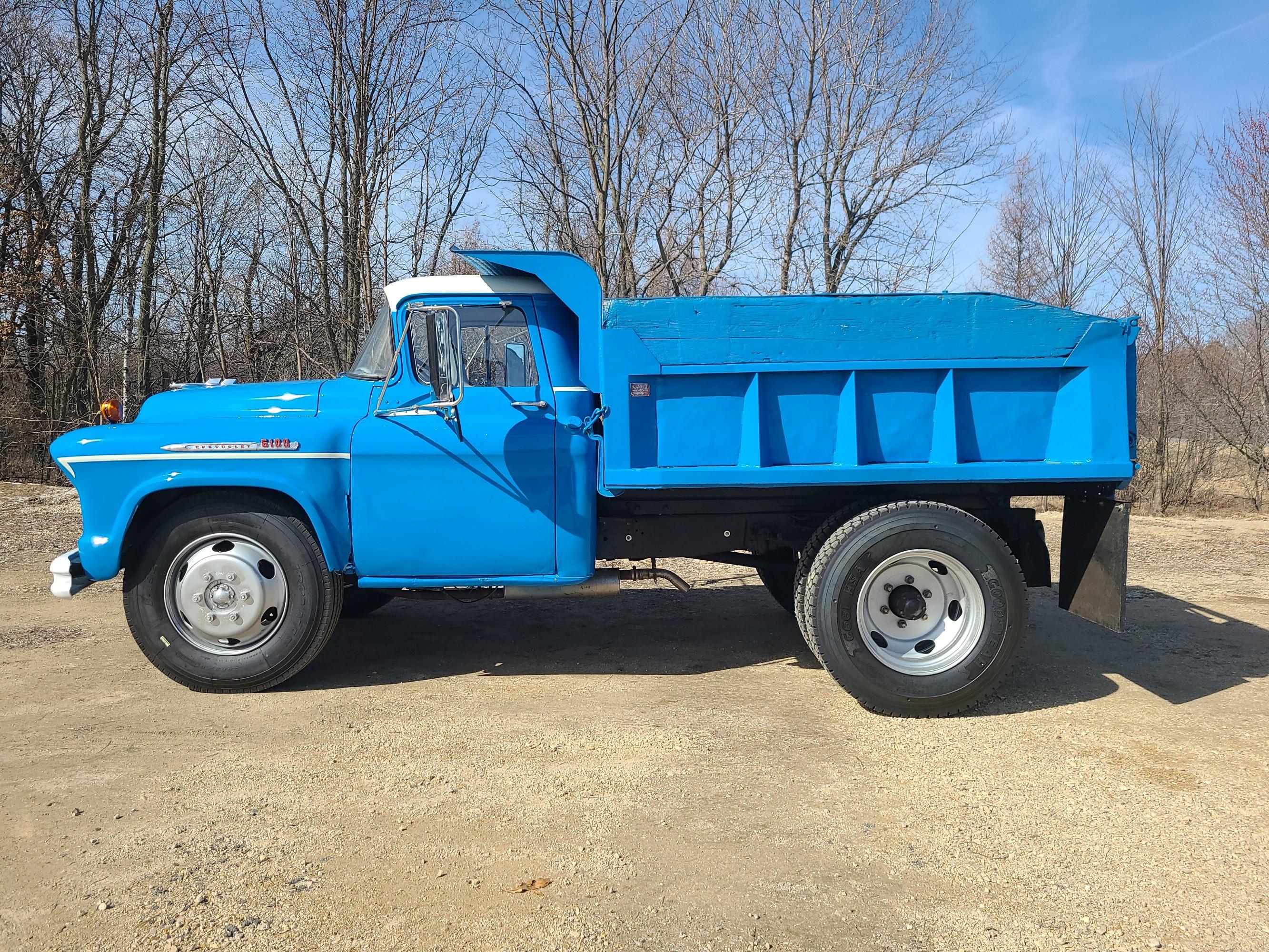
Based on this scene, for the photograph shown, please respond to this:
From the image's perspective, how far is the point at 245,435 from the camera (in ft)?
15.9

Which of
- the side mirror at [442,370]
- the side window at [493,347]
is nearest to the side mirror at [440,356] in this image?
the side mirror at [442,370]

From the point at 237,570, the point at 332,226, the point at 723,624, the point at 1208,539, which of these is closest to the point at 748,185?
the point at 332,226

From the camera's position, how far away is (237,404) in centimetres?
504

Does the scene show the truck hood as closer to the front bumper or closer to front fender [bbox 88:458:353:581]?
front fender [bbox 88:458:353:581]

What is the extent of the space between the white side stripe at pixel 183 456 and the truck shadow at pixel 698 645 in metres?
1.36

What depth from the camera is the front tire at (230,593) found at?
488 centimetres

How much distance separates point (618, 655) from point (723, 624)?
1.12 meters

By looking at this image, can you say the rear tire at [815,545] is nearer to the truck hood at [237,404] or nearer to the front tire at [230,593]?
the front tire at [230,593]

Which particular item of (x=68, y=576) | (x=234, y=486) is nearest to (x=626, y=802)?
(x=234, y=486)

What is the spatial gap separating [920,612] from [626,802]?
208 cm

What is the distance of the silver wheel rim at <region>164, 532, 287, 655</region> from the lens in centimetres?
489

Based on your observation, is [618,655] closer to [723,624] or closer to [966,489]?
[723,624]

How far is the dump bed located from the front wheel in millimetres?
281

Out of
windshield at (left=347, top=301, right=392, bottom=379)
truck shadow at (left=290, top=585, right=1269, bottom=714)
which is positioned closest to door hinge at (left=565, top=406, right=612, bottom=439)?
windshield at (left=347, top=301, right=392, bottom=379)
